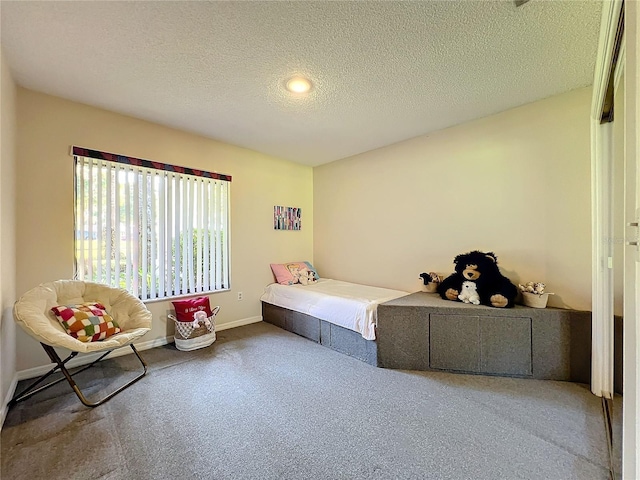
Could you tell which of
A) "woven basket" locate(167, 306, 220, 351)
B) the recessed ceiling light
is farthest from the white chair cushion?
the recessed ceiling light

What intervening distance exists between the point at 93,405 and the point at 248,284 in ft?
6.77

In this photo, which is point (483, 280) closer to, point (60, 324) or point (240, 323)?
point (240, 323)

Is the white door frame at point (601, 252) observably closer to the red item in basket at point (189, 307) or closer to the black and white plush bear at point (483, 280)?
the black and white plush bear at point (483, 280)

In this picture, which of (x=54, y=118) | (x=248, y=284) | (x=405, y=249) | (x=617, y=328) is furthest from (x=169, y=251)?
(x=617, y=328)

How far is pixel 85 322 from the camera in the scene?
203cm

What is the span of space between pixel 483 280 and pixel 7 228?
12.7 feet

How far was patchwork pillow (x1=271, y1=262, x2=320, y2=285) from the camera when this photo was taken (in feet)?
12.7

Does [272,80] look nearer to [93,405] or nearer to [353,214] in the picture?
[353,214]

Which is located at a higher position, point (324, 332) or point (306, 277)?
point (306, 277)

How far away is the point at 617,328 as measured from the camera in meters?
1.79

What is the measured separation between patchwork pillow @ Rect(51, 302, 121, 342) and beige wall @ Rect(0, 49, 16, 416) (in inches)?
11.9

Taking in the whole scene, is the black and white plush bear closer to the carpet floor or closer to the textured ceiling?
the carpet floor

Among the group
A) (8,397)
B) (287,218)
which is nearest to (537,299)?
(287,218)

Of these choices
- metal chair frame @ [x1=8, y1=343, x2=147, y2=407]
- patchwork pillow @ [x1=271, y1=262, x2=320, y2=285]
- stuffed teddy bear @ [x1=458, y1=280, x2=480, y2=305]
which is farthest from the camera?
patchwork pillow @ [x1=271, y1=262, x2=320, y2=285]
